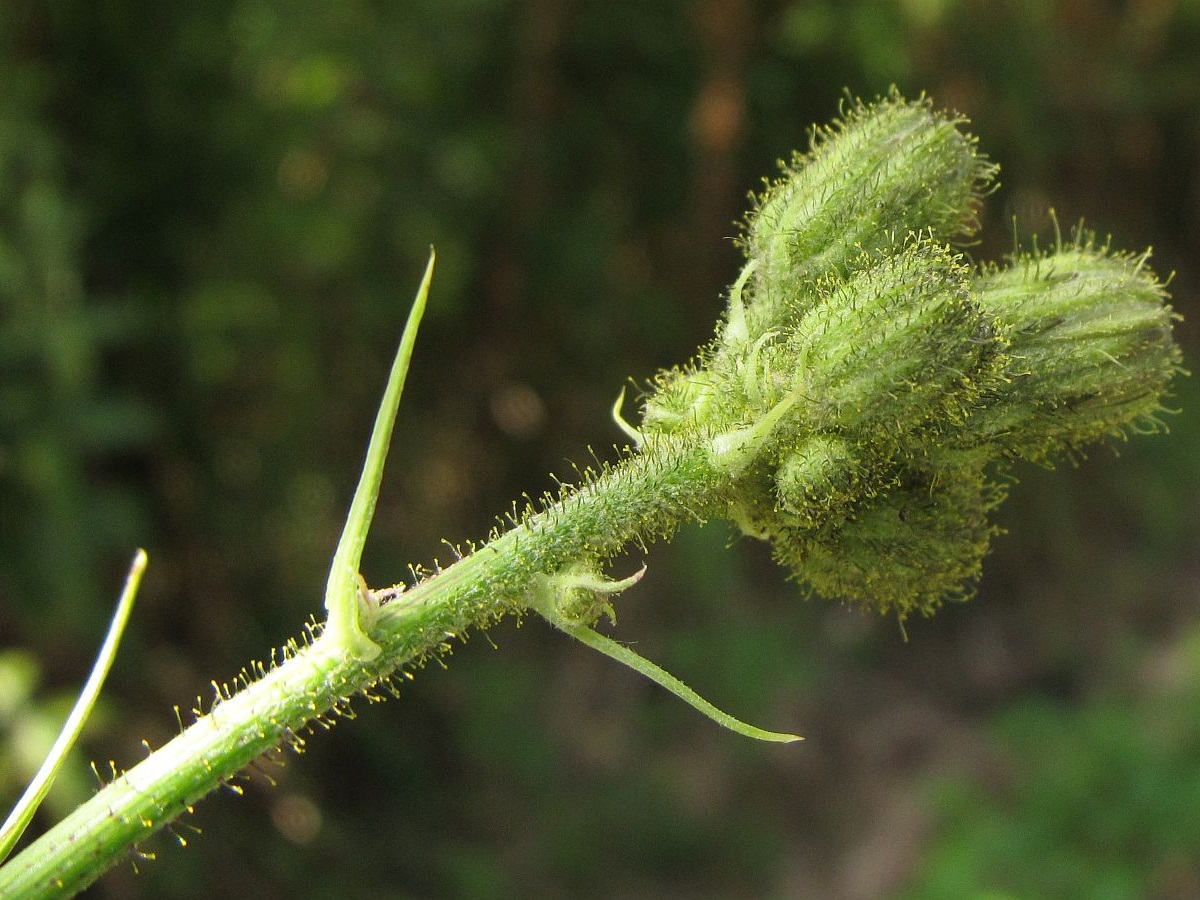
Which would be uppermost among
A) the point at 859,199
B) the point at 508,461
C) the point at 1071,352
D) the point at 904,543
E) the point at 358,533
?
the point at 508,461

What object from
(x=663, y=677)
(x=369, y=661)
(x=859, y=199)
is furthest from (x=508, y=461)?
(x=663, y=677)

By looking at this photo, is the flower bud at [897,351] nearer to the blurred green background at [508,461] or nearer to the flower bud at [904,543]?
the flower bud at [904,543]

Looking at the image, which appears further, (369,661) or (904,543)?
(904,543)

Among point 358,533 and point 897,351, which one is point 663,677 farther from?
point 897,351

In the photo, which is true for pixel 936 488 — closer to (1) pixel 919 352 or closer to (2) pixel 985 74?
(1) pixel 919 352

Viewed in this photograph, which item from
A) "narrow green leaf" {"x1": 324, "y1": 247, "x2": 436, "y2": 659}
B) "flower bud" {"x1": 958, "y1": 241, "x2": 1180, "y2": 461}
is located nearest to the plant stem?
"narrow green leaf" {"x1": 324, "y1": 247, "x2": 436, "y2": 659}

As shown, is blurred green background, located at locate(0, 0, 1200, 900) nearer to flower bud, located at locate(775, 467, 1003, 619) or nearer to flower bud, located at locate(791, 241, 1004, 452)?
flower bud, located at locate(775, 467, 1003, 619)

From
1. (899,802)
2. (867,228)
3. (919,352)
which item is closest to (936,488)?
(919,352)

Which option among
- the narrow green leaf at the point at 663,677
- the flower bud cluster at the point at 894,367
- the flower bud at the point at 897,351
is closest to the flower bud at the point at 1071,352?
the flower bud cluster at the point at 894,367
